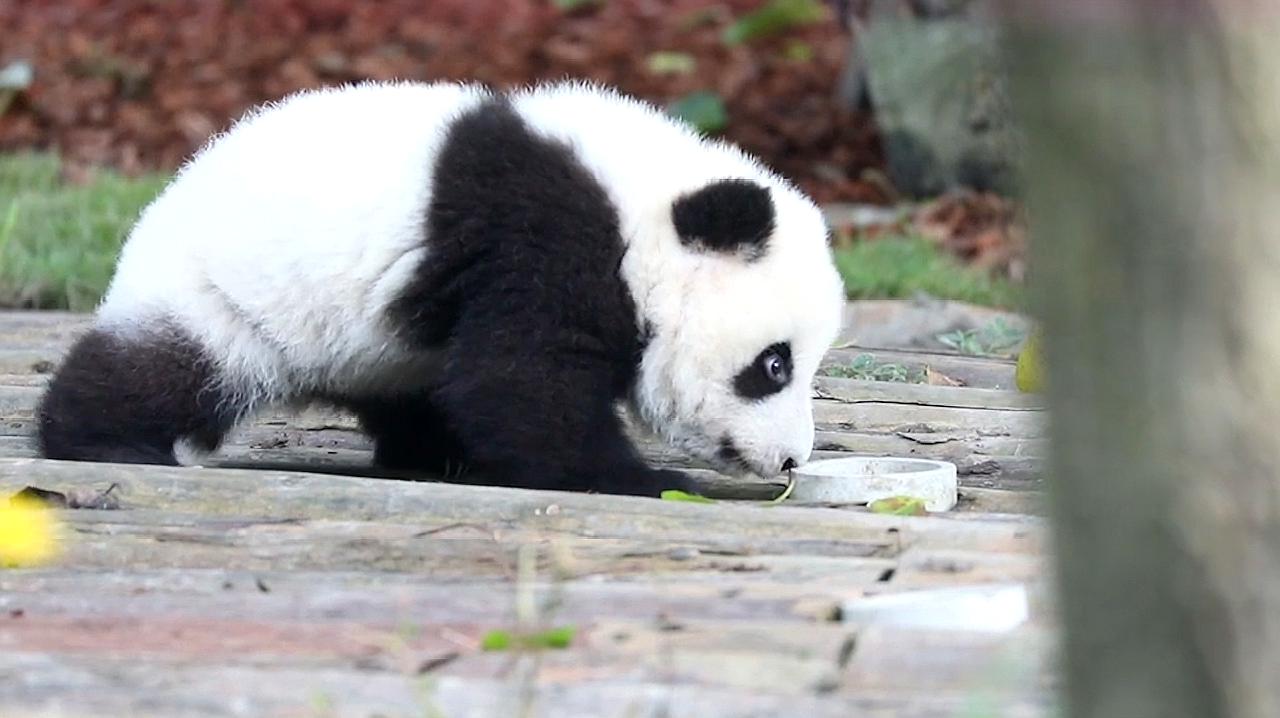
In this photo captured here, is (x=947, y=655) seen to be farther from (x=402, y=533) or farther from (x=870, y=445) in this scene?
(x=870, y=445)

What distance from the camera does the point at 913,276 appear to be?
7.69 m

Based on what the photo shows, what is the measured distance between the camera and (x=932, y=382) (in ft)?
18.6

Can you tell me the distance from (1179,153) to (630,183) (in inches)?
106

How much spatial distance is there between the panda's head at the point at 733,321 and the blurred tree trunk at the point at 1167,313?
2.46 m

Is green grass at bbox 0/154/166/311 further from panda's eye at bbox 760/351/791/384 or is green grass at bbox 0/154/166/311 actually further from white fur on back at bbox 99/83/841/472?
panda's eye at bbox 760/351/791/384

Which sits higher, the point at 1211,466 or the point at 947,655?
the point at 1211,466

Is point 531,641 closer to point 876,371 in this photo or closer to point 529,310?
point 529,310

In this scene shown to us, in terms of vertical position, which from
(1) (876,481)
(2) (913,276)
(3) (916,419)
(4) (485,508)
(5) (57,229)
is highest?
(2) (913,276)

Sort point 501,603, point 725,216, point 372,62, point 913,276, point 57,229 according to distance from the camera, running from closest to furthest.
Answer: point 501,603 < point 725,216 < point 913,276 < point 57,229 < point 372,62

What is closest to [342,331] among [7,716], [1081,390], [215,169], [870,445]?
[215,169]

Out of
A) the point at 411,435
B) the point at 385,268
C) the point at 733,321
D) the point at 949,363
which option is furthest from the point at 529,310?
the point at 949,363

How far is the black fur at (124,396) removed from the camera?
4348 millimetres

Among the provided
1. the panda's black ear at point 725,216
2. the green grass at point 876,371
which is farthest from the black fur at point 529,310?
the green grass at point 876,371

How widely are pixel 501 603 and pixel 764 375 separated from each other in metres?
1.47
